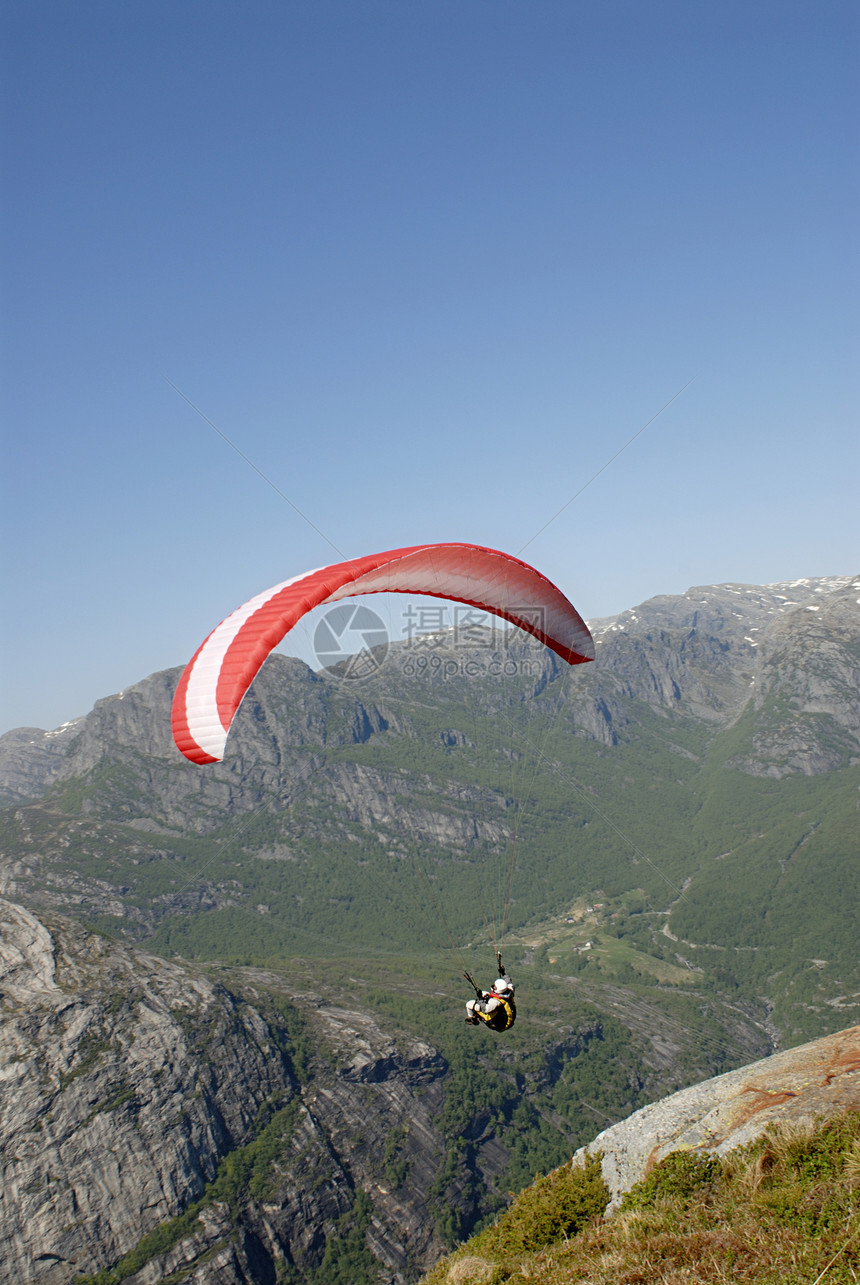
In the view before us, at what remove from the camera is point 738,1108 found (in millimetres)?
19375

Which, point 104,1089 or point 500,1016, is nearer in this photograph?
point 500,1016

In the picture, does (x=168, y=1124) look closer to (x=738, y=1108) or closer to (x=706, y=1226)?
(x=738, y=1108)

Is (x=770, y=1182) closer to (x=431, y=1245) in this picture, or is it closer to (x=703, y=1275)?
(x=703, y=1275)

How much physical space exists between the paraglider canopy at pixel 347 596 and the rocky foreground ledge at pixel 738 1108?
50.0 feet

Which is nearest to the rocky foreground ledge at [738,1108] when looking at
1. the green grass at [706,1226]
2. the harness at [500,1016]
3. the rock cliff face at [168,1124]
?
the green grass at [706,1226]

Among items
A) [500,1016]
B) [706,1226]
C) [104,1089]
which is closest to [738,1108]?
[706,1226]

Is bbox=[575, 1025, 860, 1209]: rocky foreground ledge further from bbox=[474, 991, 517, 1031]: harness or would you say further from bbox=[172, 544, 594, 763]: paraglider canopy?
bbox=[172, 544, 594, 763]: paraglider canopy

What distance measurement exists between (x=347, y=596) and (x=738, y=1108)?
18672 mm

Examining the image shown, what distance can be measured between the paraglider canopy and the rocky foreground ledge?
1523cm

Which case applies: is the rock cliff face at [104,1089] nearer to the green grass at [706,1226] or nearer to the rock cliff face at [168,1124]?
the rock cliff face at [168,1124]

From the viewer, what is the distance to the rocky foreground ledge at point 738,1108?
57.6 feet

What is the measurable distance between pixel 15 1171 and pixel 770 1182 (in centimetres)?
14667

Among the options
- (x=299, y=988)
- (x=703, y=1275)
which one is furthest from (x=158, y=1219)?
(x=703, y=1275)

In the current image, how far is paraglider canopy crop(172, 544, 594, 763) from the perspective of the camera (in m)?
18.8
